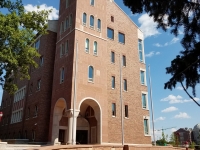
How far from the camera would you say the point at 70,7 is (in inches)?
1098

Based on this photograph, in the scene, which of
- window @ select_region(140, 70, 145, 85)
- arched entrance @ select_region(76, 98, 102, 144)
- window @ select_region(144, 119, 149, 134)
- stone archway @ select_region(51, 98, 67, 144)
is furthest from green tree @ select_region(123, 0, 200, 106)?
window @ select_region(140, 70, 145, 85)

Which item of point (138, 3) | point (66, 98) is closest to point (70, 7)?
→ point (66, 98)

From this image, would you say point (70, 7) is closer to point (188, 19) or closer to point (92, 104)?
point (92, 104)

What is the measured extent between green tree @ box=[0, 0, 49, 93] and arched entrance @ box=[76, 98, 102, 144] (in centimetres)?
873

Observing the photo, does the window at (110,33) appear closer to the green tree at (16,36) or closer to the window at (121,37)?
the window at (121,37)

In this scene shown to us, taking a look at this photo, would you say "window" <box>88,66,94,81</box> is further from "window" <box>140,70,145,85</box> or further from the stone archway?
"window" <box>140,70,145,85</box>

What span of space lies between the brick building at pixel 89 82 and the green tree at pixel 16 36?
548 centimetres

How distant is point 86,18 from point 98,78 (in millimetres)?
7948

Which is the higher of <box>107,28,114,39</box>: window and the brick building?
<box>107,28,114,39</box>: window

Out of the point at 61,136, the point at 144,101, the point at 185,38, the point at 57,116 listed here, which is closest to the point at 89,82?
the point at 57,116

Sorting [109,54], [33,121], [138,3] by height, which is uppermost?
[109,54]

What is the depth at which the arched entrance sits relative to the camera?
24.8 metres

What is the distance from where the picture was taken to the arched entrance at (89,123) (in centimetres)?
2475

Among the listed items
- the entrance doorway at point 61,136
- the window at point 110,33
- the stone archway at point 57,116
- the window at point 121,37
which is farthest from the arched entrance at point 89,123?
the window at point 121,37
